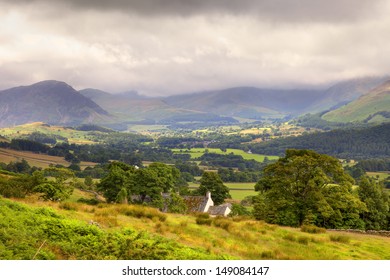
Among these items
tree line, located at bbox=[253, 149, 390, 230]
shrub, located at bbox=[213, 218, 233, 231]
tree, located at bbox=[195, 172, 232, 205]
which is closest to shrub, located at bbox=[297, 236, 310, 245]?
shrub, located at bbox=[213, 218, 233, 231]

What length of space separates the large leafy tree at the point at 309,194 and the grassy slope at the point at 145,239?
12989mm

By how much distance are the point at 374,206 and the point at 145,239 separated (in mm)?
50968

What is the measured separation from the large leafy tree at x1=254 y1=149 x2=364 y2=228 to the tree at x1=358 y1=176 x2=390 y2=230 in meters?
9.23

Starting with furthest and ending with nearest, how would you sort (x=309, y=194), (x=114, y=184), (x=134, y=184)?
(x=134, y=184) < (x=114, y=184) < (x=309, y=194)

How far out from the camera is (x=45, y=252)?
1441 centimetres

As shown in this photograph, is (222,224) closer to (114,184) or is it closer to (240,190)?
(114,184)

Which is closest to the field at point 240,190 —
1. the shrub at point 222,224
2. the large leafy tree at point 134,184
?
the large leafy tree at point 134,184

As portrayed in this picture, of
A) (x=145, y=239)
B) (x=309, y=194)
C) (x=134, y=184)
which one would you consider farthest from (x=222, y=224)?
(x=134, y=184)

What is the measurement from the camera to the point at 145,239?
699 inches

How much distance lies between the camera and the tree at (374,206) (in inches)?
2103

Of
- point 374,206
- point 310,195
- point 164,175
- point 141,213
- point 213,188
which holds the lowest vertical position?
point 213,188

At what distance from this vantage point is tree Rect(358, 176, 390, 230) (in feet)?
175
